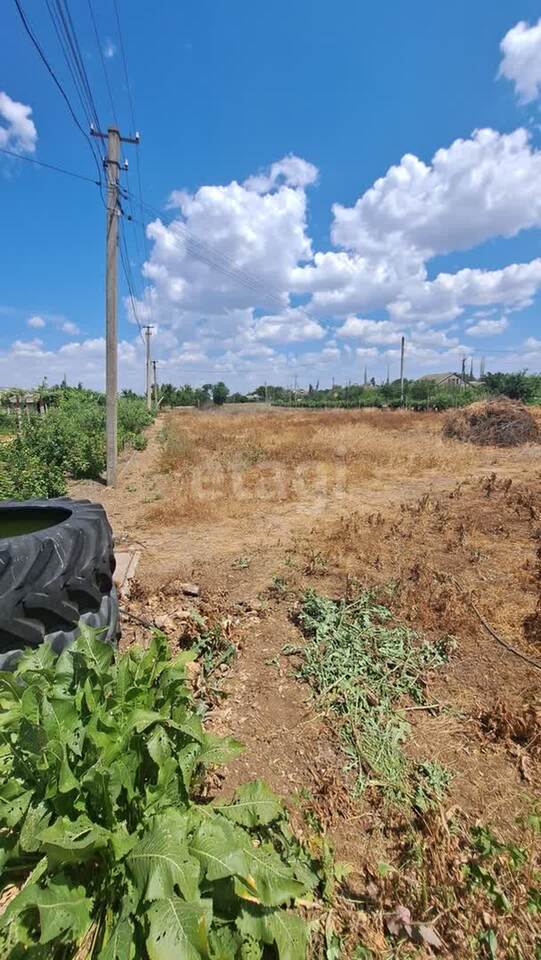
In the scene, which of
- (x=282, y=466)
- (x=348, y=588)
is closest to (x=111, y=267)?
(x=282, y=466)

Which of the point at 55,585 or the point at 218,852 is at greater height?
the point at 55,585

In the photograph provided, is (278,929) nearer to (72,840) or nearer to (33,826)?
(72,840)

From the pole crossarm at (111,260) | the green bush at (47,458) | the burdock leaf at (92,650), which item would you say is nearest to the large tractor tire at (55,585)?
the burdock leaf at (92,650)

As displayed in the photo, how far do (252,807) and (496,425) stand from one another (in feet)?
57.9

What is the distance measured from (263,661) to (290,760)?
801 mm

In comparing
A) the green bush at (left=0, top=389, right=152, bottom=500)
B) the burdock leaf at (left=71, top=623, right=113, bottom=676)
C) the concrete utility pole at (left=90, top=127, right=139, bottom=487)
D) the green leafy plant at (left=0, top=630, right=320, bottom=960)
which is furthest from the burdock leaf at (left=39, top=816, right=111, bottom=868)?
the concrete utility pole at (left=90, top=127, right=139, bottom=487)

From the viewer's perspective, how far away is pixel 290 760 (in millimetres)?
2143

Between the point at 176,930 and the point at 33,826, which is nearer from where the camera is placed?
the point at 176,930

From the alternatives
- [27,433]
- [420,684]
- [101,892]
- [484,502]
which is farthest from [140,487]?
[101,892]

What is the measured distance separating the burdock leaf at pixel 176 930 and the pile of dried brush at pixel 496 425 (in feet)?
56.7

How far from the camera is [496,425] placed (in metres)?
16.5

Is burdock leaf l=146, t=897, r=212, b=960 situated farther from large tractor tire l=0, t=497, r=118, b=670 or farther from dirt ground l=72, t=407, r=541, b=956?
large tractor tire l=0, t=497, r=118, b=670

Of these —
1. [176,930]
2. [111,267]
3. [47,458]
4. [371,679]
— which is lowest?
[371,679]

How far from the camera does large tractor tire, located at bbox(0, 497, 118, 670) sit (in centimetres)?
206
